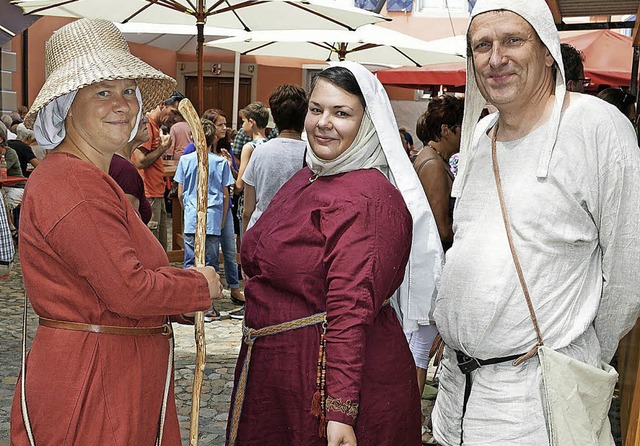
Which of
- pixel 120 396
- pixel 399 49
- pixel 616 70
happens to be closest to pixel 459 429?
pixel 120 396

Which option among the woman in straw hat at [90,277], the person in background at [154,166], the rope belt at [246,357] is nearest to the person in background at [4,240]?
the person in background at [154,166]

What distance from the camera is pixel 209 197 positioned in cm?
767

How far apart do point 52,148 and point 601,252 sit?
172 cm

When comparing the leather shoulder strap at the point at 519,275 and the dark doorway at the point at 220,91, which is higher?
the leather shoulder strap at the point at 519,275

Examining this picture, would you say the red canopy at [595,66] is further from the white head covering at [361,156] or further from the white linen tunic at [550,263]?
the white linen tunic at [550,263]

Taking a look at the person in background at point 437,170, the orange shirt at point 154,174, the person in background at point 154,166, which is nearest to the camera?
the person in background at point 437,170

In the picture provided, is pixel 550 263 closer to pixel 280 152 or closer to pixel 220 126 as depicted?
pixel 280 152

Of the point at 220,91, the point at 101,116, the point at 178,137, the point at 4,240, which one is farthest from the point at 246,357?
the point at 220,91

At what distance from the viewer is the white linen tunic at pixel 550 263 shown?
237 cm

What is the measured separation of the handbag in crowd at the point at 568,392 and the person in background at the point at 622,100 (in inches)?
167

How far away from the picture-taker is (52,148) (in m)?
2.50

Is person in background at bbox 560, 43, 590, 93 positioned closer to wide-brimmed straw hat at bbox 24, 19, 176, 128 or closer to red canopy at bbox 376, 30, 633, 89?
wide-brimmed straw hat at bbox 24, 19, 176, 128

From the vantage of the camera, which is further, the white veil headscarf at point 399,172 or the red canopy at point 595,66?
the red canopy at point 595,66

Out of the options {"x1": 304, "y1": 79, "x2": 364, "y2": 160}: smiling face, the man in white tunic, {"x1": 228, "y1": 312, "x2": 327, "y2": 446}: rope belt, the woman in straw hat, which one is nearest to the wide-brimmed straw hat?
the woman in straw hat
